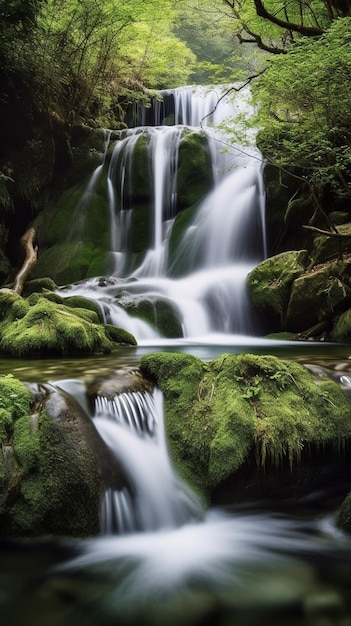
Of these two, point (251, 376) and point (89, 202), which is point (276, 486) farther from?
point (89, 202)

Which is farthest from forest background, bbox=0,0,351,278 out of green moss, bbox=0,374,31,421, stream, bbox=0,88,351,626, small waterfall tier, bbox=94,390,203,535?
green moss, bbox=0,374,31,421

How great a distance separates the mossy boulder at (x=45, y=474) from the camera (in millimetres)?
3186

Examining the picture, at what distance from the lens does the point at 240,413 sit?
3.87 metres

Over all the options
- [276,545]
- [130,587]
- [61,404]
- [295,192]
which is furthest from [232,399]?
[295,192]

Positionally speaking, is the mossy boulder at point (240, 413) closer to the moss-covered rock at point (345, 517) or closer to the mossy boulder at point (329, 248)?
the moss-covered rock at point (345, 517)

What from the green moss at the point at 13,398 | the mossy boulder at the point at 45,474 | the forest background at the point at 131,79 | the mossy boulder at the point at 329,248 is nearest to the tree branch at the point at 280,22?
the forest background at the point at 131,79

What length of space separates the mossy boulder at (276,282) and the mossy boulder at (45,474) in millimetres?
6768

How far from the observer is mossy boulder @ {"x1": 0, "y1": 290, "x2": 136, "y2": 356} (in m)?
6.57

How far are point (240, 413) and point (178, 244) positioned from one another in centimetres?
1033

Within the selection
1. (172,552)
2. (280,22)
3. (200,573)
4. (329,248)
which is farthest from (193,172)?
(200,573)

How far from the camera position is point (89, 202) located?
1481 centimetres

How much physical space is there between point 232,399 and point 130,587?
1699 millimetres

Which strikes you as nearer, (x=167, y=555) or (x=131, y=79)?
(x=167, y=555)

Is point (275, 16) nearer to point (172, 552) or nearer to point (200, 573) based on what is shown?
point (172, 552)
